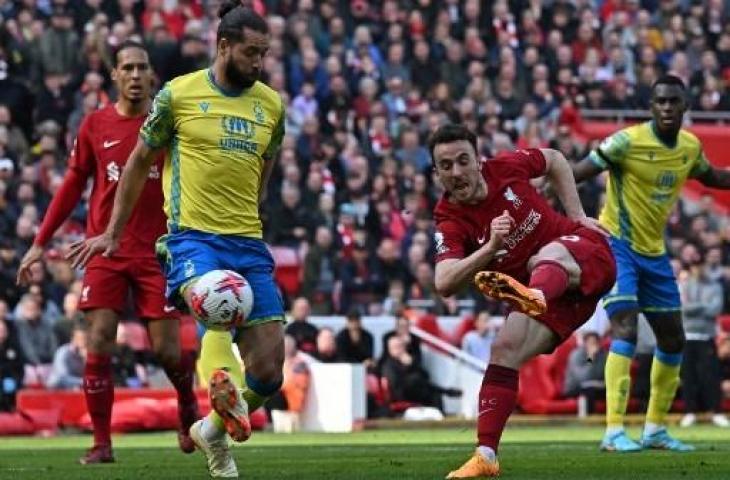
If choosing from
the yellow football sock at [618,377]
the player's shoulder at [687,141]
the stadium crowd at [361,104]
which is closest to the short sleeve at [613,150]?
the player's shoulder at [687,141]

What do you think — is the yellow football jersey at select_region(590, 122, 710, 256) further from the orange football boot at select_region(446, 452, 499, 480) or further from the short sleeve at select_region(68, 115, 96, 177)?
the orange football boot at select_region(446, 452, 499, 480)

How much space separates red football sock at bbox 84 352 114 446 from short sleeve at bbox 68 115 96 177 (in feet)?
4.07

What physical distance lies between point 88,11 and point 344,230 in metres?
4.37

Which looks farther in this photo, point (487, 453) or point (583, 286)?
point (583, 286)

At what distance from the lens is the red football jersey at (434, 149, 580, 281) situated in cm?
1152

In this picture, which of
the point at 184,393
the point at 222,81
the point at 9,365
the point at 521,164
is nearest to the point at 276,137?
the point at 222,81

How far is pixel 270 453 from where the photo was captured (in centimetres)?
1554

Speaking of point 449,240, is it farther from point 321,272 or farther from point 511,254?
point 321,272

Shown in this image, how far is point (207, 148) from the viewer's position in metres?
11.3

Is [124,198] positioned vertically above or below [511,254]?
above

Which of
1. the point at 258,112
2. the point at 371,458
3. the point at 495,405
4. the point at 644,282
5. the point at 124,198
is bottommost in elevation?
the point at 371,458

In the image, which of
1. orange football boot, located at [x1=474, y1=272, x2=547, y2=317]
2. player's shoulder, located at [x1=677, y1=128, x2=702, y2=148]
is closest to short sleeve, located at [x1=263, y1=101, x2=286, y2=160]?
orange football boot, located at [x1=474, y1=272, x2=547, y2=317]

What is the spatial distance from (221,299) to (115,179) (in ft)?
10.6

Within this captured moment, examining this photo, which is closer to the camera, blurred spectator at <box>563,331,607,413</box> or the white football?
the white football
